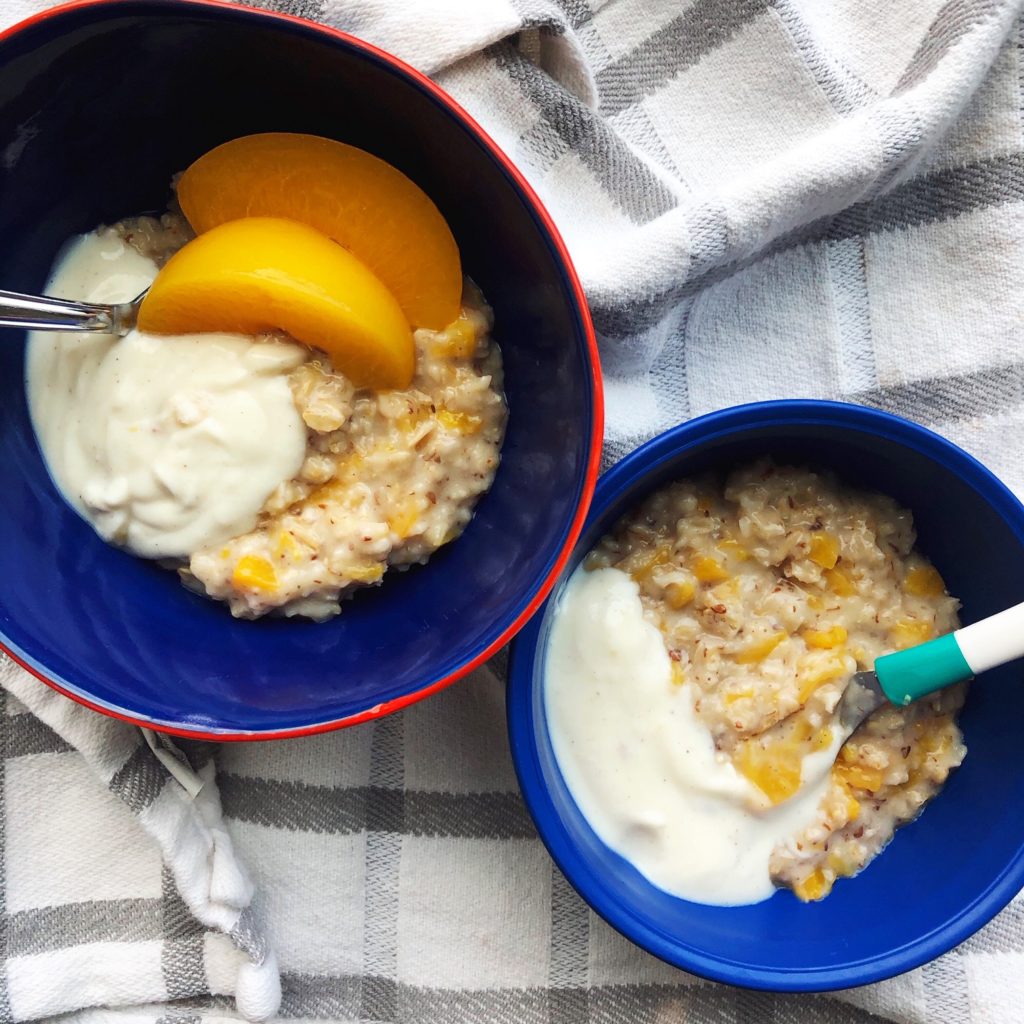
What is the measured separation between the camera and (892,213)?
1483 mm

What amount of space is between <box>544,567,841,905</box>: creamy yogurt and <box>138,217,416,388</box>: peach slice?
41 cm

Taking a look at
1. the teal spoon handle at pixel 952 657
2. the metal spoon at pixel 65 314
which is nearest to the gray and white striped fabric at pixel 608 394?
the teal spoon handle at pixel 952 657

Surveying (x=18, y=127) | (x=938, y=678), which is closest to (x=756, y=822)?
(x=938, y=678)

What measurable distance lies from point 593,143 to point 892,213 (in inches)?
16.8

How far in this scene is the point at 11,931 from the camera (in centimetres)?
155

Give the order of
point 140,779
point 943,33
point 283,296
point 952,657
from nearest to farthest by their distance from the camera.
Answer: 1. point 283,296
2. point 952,657
3. point 943,33
4. point 140,779

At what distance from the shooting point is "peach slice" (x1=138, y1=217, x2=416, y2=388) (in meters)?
1.16

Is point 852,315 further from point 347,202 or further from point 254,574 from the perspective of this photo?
point 254,574

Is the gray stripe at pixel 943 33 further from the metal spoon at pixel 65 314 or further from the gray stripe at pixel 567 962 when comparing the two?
the gray stripe at pixel 567 962

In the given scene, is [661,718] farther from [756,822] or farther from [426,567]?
[426,567]

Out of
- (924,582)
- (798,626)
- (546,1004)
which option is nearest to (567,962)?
(546,1004)

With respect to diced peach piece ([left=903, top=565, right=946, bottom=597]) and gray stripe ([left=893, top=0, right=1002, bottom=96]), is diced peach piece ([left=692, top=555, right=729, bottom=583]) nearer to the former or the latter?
diced peach piece ([left=903, top=565, right=946, bottom=597])

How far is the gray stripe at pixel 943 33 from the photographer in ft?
4.49

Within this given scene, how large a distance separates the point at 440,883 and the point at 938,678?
747mm
